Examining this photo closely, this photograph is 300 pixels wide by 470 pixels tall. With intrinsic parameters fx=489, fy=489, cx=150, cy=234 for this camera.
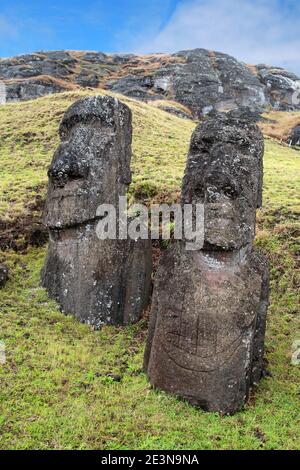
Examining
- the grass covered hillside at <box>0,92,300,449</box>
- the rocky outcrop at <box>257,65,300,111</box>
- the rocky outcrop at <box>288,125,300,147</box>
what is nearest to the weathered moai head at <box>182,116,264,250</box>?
the grass covered hillside at <box>0,92,300,449</box>

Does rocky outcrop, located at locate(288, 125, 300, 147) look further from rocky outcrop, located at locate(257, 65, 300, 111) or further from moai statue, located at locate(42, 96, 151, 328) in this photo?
moai statue, located at locate(42, 96, 151, 328)

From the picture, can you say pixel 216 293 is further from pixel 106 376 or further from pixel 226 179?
pixel 106 376

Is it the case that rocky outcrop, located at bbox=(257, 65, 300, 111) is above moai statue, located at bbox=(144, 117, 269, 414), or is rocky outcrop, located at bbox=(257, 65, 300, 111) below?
above

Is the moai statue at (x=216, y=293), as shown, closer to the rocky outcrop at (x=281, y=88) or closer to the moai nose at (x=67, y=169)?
the moai nose at (x=67, y=169)

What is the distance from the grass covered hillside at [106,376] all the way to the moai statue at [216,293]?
371 mm

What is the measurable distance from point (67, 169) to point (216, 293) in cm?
434

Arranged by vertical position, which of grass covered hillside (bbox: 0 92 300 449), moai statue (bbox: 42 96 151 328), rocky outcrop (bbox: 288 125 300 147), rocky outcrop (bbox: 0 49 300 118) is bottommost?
grass covered hillside (bbox: 0 92 300 449)

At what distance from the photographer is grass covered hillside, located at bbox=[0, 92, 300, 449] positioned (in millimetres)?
5883

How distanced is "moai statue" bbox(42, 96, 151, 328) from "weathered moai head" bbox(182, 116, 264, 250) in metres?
2.79

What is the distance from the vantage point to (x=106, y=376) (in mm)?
7414

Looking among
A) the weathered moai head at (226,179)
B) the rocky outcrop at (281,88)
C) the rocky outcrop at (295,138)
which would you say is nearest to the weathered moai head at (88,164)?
the weathered moai head at (226,179)

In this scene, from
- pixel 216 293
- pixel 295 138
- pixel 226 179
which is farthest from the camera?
pixel 295 138

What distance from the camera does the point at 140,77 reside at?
56.3 m

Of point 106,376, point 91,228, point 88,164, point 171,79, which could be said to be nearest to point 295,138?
point 171,79
